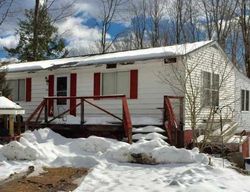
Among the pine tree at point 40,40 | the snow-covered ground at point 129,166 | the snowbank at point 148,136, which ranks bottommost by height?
the snow-covered ground at point 129,166

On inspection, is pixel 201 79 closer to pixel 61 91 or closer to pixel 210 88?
pixel 210 88

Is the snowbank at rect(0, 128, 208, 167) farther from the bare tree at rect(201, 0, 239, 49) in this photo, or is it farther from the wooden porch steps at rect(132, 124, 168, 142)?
the bare tree at rect(201, 0, 239, 49)

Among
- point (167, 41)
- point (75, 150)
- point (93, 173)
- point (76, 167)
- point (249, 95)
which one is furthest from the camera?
point (167, 41)

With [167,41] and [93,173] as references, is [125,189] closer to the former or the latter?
[93,173]

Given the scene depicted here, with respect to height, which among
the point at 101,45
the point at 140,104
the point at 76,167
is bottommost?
the point at 76,167

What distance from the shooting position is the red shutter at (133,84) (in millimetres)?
18453

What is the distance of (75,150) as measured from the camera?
1444cm

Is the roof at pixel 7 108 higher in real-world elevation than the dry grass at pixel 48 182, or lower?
higher

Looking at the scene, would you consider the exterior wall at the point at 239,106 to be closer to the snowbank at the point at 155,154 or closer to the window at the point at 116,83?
the window at the point at 116,83

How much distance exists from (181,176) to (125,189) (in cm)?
139

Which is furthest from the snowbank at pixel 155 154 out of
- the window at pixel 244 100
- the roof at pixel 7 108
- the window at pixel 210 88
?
the window at pixel 244 100

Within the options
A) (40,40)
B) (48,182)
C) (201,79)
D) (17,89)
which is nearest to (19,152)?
(48,182)

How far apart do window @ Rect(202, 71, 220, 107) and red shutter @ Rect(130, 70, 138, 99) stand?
275 centimetres

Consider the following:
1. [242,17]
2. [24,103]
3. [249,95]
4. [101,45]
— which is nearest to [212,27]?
[242,17]
